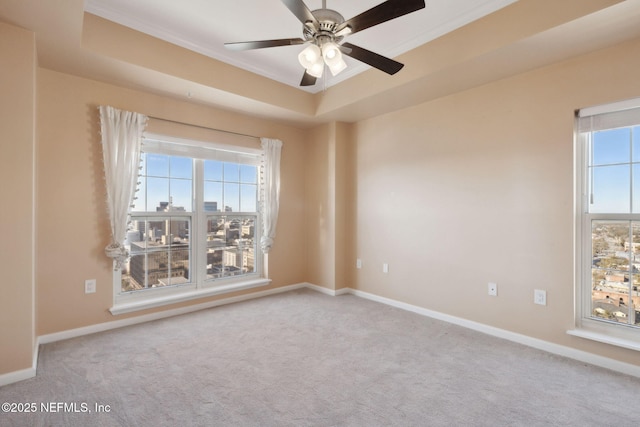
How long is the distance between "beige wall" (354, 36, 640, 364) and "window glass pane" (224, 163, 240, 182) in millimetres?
1798

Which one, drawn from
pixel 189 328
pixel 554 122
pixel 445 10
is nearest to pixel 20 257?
pixel 189 328

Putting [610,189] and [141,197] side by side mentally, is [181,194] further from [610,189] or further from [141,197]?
[610,189]

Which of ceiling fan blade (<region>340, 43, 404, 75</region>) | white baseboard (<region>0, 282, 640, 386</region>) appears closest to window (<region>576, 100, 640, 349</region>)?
white baseboard (<region>0, 282, 640, 386</region>)

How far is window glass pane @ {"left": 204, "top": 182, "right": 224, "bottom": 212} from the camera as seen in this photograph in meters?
3.84

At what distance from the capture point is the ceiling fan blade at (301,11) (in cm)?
159

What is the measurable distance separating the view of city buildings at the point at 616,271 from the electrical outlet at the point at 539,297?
327 mm

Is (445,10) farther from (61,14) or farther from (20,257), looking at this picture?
(20,257)

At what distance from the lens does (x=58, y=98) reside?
2809 millimetres

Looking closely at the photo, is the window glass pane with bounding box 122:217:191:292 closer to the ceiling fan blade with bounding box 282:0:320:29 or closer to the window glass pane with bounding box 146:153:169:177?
the window glass pane with bounding box 146:153:169:177

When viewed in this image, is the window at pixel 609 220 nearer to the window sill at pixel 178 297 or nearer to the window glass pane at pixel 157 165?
the window sill at pixel 178 297

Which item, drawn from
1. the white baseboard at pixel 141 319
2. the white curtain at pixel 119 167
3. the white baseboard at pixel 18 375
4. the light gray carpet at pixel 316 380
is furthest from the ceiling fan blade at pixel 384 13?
the white baseboard at pixel 141 319

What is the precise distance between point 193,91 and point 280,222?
6.77 feet

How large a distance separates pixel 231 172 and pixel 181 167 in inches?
25.4

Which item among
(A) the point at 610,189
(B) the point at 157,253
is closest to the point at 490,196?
(A) the point at 610,189
